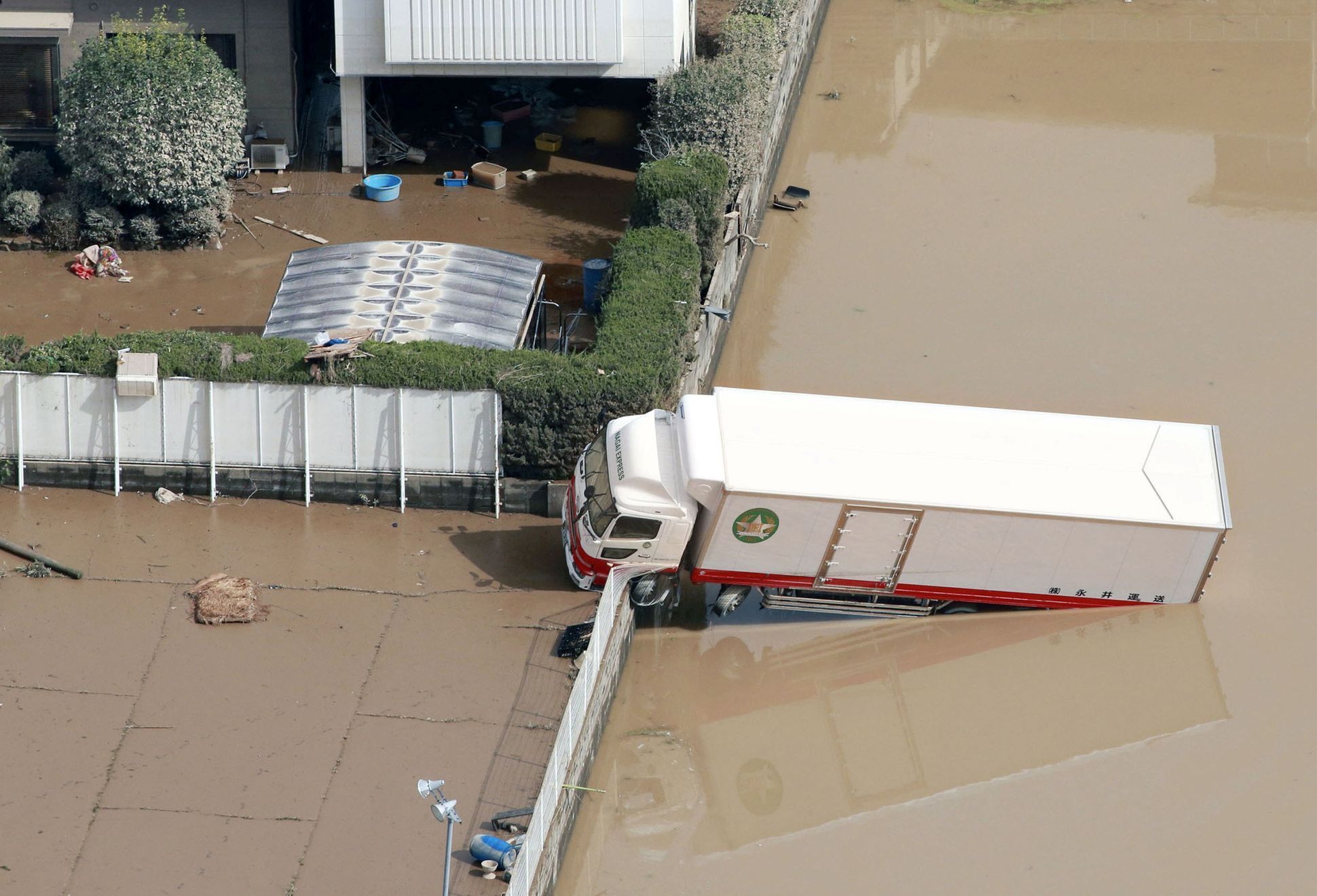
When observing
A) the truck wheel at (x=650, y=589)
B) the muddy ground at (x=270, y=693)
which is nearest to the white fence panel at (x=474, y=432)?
the muddy ground at (x=270, y=693)

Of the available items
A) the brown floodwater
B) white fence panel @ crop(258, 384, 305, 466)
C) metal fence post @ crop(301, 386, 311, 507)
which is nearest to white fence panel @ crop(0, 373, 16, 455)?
white fence panel @ crop(258, 384, 305, 466)

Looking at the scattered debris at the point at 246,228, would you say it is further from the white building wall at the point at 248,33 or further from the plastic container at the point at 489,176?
the plastic container at the point at 489,176

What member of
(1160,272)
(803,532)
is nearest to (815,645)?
(803,532)

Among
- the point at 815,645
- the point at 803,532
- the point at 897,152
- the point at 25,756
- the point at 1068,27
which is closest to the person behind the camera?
the point at 25,756

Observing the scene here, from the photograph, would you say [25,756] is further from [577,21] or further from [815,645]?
[577,21]

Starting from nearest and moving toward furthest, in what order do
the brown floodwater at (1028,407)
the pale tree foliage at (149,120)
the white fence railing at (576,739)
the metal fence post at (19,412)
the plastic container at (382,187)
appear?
1. the white fence railing at (576,739)
2. the brown floodwater at (1028,407)
3. the metal fence post at (19,412)
4. the pale tree foliage at (149,120)
5. the plastic container at (382,187)

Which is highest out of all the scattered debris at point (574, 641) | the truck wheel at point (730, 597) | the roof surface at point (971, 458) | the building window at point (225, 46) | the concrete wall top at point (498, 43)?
the concrete wall top at point (498, 43)

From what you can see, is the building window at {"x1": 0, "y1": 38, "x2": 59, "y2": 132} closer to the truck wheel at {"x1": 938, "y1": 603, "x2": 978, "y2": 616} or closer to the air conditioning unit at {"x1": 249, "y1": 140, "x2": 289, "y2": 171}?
the air conditioning unit at {"x1": 249, "y1": 140, "x2": 289, "y2": 171}

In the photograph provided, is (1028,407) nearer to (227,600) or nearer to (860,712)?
(860,712)
